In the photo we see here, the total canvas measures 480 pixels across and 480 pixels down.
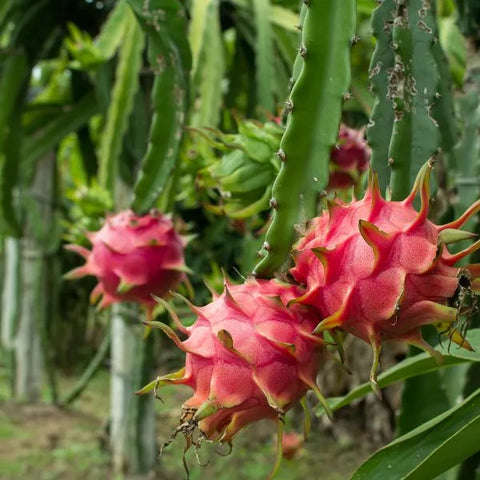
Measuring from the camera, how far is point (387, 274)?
0.54 metres

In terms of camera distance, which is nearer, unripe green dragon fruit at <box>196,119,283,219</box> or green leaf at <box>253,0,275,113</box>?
unripe green dragon fruit at <box>196,119,283,219</box>

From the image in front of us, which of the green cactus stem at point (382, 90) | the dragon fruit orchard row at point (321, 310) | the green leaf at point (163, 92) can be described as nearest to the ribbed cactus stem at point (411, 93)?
the green cactus stem at point (382, 90)

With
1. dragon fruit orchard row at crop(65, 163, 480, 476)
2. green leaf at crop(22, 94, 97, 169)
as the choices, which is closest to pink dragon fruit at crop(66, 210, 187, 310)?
dragon fruit orchard row at crop(65, 163, 480, 476)

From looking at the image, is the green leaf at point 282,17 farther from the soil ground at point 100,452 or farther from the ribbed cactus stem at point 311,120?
the soil ground at point 100,452

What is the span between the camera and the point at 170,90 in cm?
106

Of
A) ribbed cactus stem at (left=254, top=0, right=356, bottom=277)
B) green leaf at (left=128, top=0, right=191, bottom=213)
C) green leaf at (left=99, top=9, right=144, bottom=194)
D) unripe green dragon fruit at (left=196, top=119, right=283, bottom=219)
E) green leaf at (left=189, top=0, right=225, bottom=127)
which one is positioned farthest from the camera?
green leaf at (left=99, top=9, right=144, bottom=194)

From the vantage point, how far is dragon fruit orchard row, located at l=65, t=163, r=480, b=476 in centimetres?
54

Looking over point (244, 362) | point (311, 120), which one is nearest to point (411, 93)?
point (311, 120)

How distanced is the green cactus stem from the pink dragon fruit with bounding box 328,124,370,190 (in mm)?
411

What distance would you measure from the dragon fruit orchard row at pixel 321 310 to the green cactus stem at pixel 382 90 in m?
0.16

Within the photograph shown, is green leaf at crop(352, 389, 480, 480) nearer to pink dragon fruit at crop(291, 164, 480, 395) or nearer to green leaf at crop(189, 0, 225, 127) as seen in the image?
pink dragon fruit at crop(291, 164, 480, 395)

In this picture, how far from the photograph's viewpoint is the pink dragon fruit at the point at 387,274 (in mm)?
538

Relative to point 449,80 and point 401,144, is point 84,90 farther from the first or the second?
point 401,144

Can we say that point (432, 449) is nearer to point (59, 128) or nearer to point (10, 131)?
point (10, 131)
